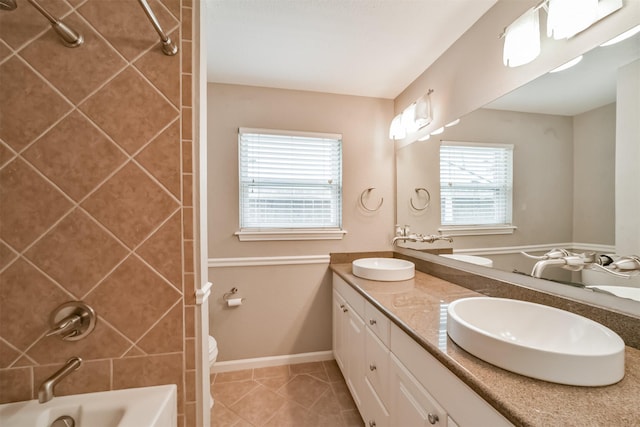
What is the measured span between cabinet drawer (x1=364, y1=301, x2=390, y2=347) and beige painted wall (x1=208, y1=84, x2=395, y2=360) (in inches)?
32.3

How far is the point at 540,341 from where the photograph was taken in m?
0.87

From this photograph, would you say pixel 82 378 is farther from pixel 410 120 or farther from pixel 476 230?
pixel 410 120

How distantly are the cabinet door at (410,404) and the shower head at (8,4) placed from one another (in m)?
1.77

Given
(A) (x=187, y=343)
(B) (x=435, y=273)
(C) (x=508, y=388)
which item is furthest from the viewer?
(B) (x=435, y=273)

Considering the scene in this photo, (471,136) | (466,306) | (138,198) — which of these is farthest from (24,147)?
(471,136)

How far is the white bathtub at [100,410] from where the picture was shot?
2.38ft

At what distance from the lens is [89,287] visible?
2.68 ft

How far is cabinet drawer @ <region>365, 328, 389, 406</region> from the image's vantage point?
3.67 ft

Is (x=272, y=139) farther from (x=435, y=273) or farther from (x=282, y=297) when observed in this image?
(x=435, y=273)

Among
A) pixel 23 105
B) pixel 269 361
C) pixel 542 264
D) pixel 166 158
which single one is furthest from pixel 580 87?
pixel 269 361

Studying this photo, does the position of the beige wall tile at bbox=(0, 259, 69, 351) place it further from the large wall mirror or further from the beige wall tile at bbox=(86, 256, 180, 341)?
the large wall mirror

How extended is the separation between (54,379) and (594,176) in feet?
6.61

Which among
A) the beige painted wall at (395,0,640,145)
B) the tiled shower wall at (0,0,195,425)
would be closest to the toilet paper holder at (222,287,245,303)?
the tiled shower wall at (0,0,195,425)

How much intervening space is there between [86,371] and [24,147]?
2.56ft
